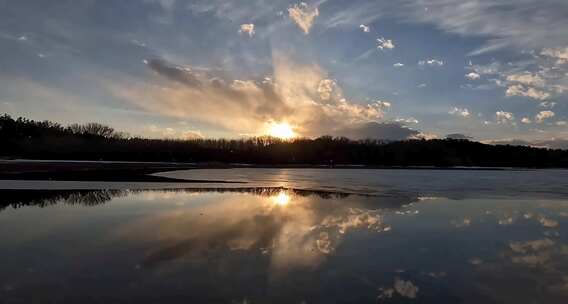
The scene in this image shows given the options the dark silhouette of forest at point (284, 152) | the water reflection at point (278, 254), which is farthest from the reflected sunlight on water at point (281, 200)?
the dark silhouette of forest at point (284, 152)

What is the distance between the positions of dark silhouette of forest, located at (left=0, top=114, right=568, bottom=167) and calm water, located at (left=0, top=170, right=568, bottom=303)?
82761 mm

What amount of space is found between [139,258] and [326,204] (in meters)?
9.82

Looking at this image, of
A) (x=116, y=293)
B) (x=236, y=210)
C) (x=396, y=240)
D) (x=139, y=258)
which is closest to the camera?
(x=116, y=293)

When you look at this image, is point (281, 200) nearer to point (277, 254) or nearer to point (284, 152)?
point (277, 254)

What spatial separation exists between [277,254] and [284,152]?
124 meters

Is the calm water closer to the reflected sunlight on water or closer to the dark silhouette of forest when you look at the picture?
the reflected sunlight on water

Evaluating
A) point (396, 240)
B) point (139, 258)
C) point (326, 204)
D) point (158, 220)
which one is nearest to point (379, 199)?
point (326, 204)

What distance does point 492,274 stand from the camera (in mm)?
7027

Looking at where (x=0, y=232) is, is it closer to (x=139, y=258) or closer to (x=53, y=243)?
(x=53, y=243)

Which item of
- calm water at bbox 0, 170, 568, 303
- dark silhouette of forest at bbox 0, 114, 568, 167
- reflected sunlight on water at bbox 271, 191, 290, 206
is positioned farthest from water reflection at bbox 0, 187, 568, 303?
dark silhouette of forest at bbox 0, 114, 568, 167

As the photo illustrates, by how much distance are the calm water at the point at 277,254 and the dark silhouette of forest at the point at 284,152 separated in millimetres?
82761

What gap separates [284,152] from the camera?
132125 millimetres

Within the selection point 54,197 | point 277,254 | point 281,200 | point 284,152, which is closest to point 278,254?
point 277,254

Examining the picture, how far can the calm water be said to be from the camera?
5859mm
